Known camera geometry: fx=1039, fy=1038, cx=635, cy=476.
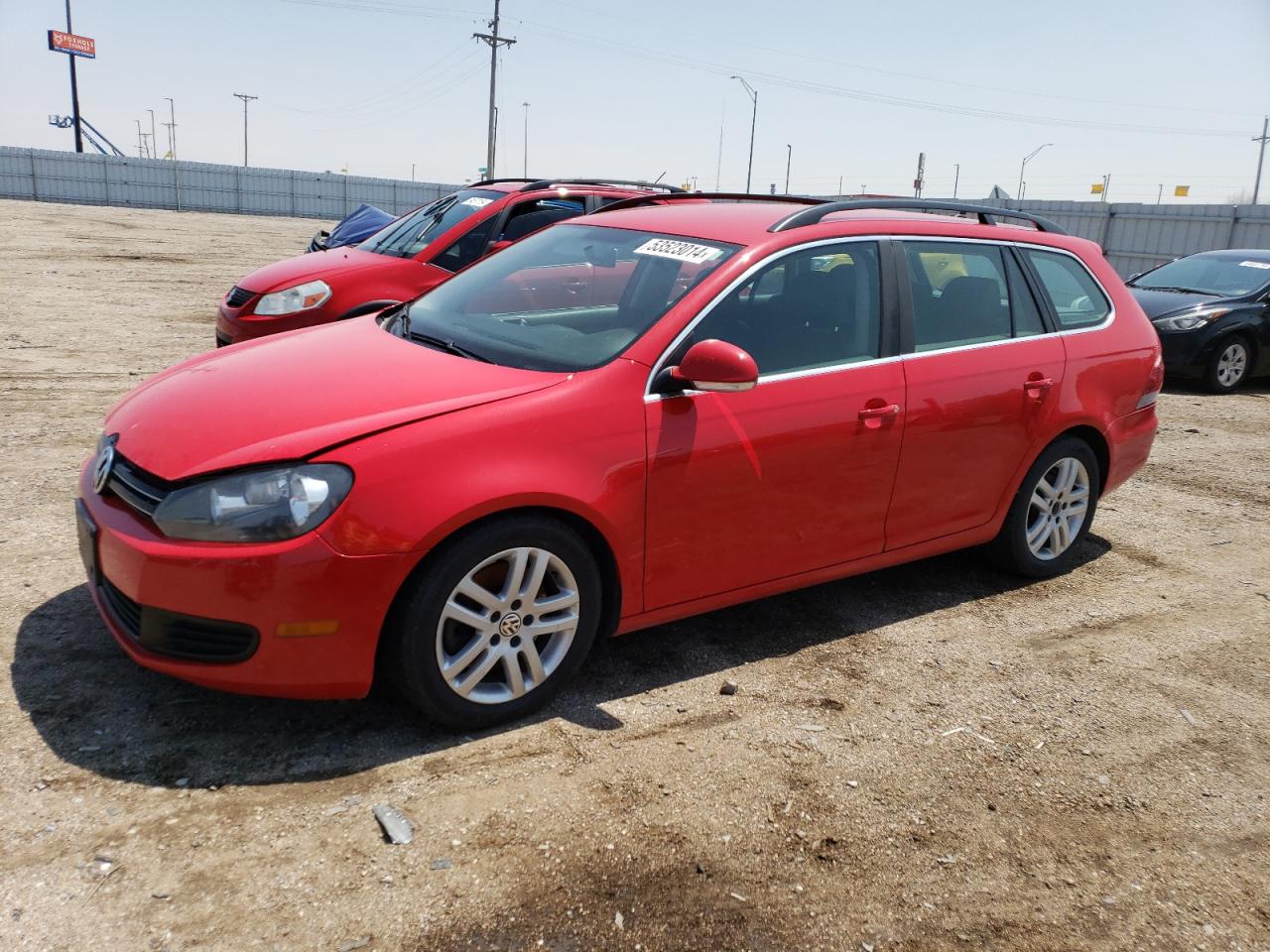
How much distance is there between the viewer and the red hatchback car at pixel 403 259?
7.79 m

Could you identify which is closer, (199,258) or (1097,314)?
(1097,314)

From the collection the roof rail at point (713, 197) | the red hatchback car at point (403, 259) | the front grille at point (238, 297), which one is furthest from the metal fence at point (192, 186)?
the roof rail at point (713, 197)

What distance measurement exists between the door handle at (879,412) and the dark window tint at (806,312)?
215 millimetres

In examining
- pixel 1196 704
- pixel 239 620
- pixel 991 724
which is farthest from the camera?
pixel 1196 704

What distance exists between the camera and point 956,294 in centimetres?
460

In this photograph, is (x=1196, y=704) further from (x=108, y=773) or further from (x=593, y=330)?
(x=108, y=773)

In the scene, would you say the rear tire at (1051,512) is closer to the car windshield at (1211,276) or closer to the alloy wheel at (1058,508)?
the alloy wheel at (1058,508)

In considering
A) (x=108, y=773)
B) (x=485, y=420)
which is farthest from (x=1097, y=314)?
(x=108, y=773)

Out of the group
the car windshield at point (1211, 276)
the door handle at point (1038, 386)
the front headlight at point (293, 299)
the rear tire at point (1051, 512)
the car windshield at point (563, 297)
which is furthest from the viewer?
the car windshield at point (1211, 276)

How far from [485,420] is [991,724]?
2.12m

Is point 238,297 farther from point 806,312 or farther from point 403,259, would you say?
point 806,312

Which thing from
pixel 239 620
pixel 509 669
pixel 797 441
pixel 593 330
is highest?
pixel 593 330

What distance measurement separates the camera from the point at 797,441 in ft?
12.8

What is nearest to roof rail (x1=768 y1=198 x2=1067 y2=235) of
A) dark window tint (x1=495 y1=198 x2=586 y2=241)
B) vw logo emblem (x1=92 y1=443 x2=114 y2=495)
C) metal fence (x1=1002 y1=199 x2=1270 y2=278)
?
vw logo emblem (x1=92 y1=443 x2=114 y2=495)
